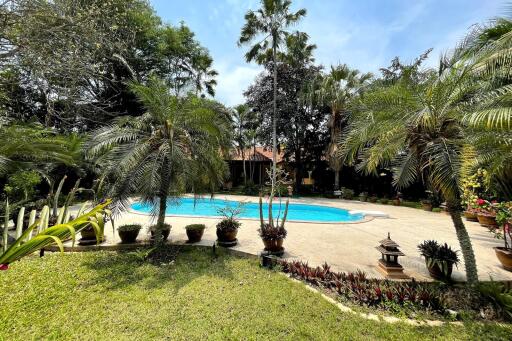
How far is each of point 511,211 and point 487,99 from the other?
296 cm

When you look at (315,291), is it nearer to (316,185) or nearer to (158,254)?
(158,254)

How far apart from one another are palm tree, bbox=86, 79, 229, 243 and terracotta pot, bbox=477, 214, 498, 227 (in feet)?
36.0

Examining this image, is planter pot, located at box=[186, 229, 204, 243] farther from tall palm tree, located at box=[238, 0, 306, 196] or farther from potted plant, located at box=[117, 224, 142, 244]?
tall palm tree, located at box=[238, 0, 306, 196]

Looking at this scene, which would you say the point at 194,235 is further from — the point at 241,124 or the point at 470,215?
the point at 241,124

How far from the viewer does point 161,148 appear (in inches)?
256

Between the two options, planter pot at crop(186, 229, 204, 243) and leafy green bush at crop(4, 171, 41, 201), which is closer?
leafy green bush at crop(4, 171, 41, 201)

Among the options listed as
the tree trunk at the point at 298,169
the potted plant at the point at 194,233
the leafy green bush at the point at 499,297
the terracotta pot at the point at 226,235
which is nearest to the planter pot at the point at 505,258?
Result: the leafy green bush at the point at 499,297

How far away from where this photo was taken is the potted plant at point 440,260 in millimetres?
5184

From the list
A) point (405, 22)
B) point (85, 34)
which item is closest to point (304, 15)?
point (405, 22)

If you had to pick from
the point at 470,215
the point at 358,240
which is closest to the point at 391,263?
the point at 358,240

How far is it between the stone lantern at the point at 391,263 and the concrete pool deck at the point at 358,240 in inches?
10.6

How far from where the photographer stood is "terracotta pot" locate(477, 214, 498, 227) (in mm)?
9594

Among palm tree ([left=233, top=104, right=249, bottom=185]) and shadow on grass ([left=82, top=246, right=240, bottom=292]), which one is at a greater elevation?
palm tree ([left=233, top=104, right=249, bottom=185])

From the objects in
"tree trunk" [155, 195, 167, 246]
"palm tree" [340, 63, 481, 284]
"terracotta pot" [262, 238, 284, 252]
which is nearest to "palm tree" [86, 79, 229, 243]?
"tree trunk" [155, 195, 167, 246]
